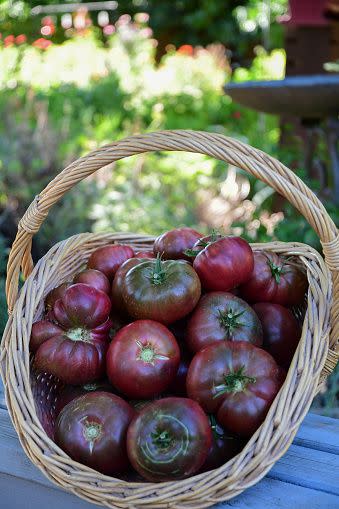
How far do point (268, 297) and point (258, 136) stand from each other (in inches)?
149

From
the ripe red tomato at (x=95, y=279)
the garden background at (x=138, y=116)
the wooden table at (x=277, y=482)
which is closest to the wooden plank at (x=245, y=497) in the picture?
the wooden table at (x=277, y=482)

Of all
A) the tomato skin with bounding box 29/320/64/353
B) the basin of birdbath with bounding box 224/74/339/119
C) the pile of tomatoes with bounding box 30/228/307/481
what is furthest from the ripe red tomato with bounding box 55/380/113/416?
the basin of birdbath with bounding box 224/74/339/119

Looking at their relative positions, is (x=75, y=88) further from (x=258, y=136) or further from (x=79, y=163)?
(x=79, y=163)

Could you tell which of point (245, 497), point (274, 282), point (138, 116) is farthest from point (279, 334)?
point (138, 116)

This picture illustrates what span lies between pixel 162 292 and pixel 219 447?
0.32m

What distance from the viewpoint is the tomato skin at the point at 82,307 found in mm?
1380

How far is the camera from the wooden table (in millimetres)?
1253

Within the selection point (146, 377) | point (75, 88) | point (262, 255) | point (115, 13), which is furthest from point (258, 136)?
point (115, 13)

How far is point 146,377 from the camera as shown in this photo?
128 cm

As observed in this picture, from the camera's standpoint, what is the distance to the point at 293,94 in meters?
2.94

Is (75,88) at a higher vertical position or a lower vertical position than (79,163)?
lower

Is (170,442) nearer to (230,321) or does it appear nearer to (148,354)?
(148,354)

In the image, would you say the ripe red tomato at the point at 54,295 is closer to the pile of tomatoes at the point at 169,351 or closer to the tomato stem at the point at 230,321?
the pile of tomatoes at the point at 169,351

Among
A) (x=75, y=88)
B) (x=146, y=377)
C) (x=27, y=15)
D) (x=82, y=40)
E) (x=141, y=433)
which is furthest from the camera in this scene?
(x=27, y=15)
